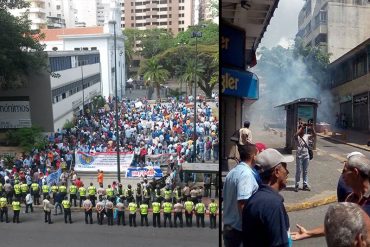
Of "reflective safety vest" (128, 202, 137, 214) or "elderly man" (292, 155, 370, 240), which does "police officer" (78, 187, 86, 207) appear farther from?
"elderly man" (292, 155, 370, 240)

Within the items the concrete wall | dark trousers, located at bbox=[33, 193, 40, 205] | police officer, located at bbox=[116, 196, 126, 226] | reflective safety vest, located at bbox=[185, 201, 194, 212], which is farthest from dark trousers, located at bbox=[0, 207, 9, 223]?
the concrete wall

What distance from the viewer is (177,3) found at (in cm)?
168

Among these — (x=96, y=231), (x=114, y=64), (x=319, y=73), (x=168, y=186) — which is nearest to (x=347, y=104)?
(x=319, y=73)

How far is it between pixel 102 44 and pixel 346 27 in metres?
0.94

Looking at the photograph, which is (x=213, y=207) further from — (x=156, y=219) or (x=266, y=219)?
(x=266, y=219)

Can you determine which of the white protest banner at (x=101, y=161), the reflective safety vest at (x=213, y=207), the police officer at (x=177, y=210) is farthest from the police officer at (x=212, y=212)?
the white protest banner at (x=101, y=161)

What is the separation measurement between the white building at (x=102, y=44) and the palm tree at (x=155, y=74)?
0.10m

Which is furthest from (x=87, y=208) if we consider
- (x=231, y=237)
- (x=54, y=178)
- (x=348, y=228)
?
(x=348, y=228)

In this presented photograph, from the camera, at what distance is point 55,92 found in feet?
5.10

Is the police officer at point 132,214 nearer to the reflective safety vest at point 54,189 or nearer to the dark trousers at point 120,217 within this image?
the dark trousers at point 120,217

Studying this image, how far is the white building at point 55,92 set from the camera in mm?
1501

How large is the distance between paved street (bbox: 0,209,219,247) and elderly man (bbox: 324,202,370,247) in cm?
88

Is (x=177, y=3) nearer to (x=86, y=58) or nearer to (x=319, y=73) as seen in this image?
(x=86, y=58)

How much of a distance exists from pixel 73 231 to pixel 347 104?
3.87ft
